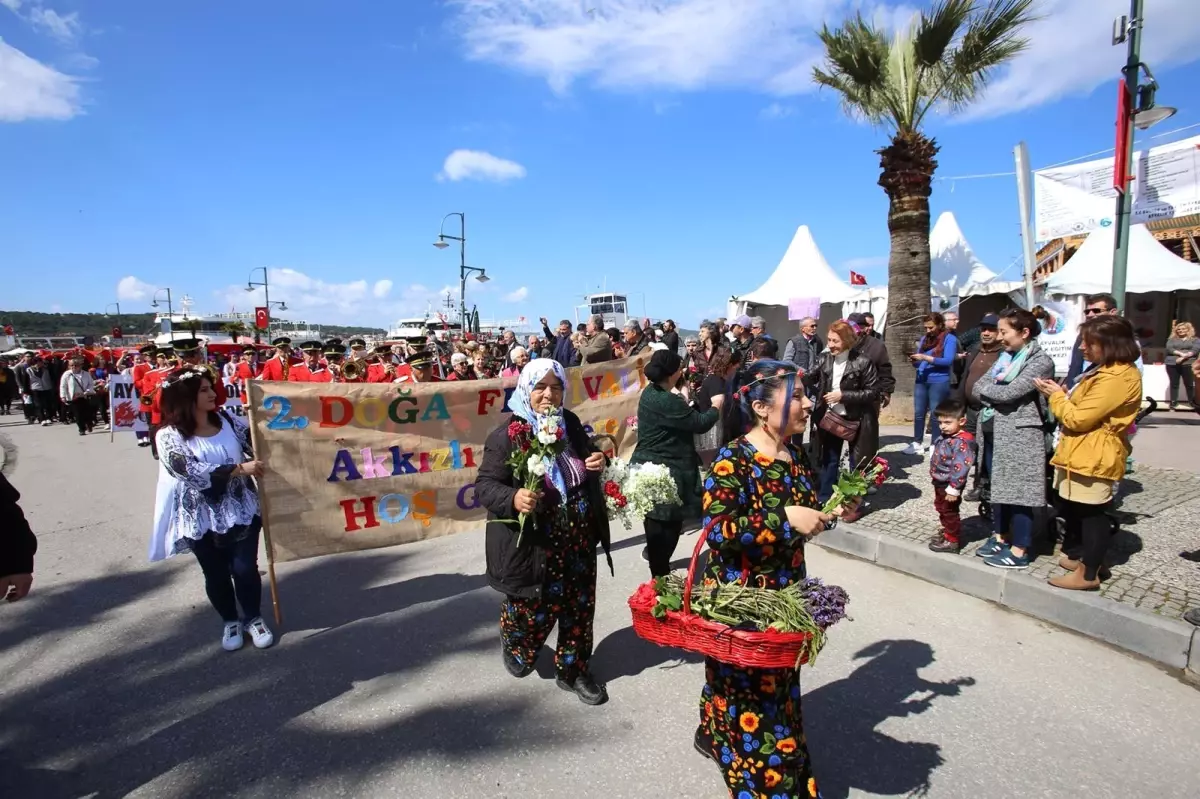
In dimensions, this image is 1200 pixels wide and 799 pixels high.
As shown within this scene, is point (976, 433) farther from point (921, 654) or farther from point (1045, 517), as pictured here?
point (921, 654)

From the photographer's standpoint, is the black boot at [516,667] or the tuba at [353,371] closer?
the black boot at [516,667]

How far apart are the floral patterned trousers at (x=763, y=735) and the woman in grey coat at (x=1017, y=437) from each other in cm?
311

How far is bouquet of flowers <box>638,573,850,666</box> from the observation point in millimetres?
2090

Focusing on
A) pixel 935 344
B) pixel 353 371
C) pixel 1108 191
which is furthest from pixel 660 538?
pixel 1108 191

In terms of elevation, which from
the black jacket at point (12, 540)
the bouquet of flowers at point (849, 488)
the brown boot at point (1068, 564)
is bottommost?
the brown boot at point (1068, 564)

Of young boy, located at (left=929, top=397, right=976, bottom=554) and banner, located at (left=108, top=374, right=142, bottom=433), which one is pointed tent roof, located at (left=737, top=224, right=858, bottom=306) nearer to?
young boy, located at (left=929, top=397, right=976, bottom=554)

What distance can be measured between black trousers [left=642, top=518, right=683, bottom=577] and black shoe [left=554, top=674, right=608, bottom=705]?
100 centimetres

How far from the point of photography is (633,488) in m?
3.73

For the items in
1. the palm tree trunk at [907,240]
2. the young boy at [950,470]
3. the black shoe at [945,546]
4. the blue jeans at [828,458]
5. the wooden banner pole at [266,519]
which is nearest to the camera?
the wooden banner pole at [266,519]

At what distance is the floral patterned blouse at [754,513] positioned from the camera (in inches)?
89.9

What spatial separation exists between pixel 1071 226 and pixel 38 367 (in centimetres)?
2661

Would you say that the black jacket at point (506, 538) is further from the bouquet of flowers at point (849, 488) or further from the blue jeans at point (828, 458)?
the blue jeans at point (828, 458)

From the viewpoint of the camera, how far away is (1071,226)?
9.55 m

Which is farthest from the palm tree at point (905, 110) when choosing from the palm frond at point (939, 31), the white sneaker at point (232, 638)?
the white sneaker at point (232, 638)
